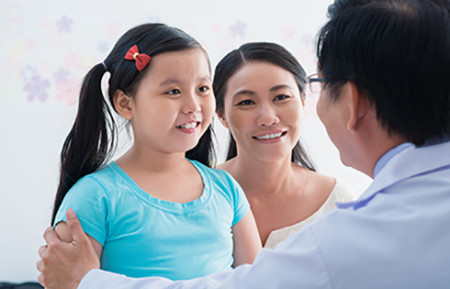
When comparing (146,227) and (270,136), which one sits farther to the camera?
(270,136)

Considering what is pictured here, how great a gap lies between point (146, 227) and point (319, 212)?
87cm

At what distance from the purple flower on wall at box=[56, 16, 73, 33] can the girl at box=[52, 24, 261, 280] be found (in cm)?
164

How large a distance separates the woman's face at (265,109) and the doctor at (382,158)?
72cm

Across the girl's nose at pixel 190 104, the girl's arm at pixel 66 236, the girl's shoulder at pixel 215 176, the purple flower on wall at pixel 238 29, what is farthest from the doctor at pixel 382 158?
the purple flower on wall at pixel 238 29

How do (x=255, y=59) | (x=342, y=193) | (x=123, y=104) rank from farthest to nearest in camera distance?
1. (x=342, y=193)
2. (x=255, y=59)
3. (x=123, y=104)

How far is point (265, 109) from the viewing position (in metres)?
1.90

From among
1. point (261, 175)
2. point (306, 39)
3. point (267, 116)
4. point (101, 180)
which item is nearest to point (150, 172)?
point (101, 180)

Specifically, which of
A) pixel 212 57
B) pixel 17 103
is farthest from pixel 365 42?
pixel 17 103

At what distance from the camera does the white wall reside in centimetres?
306

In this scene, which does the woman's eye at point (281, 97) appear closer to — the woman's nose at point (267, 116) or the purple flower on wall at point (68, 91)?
the woman's nose at point (267, 116)

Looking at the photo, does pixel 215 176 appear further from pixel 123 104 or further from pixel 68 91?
pixel 68 91

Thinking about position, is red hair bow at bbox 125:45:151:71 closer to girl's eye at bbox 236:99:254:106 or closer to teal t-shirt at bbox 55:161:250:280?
teal t-shirt at bbox 55:161:250:280

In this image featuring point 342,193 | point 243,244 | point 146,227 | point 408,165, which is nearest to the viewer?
point 408,165

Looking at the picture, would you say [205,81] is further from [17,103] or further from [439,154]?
[17,103]
